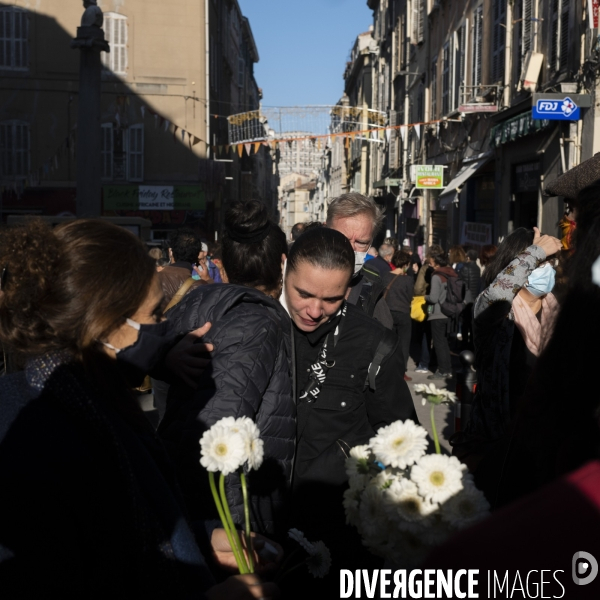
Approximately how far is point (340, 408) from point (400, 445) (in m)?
1.42

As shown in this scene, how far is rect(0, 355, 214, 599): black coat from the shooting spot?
1.42m

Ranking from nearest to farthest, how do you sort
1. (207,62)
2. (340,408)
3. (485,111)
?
(340,408)
(485,111)
(207,62)

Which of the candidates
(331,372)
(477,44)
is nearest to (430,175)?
(477,44)

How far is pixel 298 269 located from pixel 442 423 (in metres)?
5.74

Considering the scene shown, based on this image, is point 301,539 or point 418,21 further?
point 418,21

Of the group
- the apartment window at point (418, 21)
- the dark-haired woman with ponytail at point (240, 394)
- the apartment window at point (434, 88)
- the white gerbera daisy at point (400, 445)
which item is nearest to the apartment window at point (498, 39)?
the apartment window at point (434, 88)

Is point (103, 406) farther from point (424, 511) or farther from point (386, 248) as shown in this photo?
point (386, 248)

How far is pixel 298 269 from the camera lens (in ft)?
9.73

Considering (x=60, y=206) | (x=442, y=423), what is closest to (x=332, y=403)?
(x=442, y=423)

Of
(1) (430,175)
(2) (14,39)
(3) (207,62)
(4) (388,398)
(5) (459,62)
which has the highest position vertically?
(2) (14,39)

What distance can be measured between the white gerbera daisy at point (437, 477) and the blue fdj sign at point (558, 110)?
1127 centimetres

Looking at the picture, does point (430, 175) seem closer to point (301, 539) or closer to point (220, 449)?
point (301, 539)

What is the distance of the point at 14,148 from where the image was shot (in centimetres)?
2694

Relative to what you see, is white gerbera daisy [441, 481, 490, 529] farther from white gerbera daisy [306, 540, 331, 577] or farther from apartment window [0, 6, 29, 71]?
apartment window [0, 6, 29, 71]
